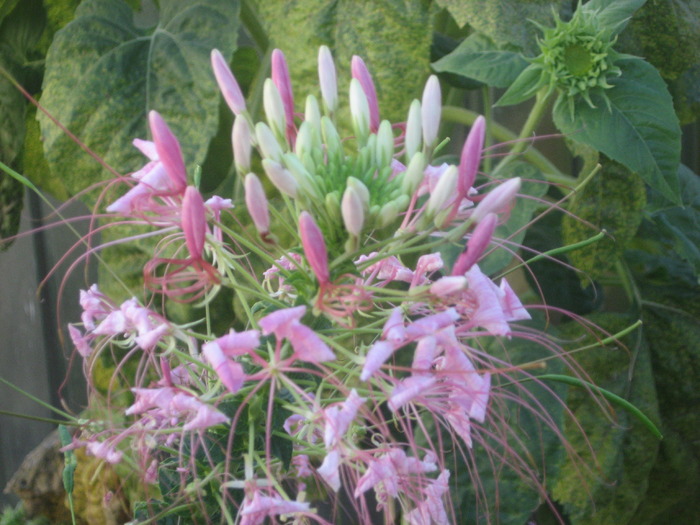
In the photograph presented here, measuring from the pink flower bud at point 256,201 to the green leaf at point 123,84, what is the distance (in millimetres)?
439

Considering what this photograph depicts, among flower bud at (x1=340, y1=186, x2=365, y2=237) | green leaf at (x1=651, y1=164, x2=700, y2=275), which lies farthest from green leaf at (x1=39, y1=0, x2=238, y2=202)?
green leaf at (x1=651, y1=164, x2=700, y2=275)

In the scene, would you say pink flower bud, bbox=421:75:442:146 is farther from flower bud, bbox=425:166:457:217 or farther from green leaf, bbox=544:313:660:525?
green leaf, bbox=544:313:660:525

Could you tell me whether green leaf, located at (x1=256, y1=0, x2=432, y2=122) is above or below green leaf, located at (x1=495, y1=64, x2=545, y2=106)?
above

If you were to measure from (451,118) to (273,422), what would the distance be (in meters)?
0.65

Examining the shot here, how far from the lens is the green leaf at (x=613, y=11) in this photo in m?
0.66

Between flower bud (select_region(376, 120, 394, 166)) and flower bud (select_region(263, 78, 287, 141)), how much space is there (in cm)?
5

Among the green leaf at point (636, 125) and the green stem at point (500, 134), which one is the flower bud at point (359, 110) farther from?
the green stem at point (500, 134)

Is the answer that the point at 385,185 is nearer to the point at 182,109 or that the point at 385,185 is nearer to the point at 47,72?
the point at 182,109

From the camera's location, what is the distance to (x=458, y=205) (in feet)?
1.07

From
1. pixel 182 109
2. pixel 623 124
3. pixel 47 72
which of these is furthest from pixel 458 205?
pixel 47 72

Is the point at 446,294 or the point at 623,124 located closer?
the point at 446,294

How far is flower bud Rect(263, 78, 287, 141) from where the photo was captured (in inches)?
14.4

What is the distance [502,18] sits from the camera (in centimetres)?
74

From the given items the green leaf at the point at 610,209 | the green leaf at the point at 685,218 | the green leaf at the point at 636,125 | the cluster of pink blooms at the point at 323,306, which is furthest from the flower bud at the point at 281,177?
the green leaf at the point at 685,218
